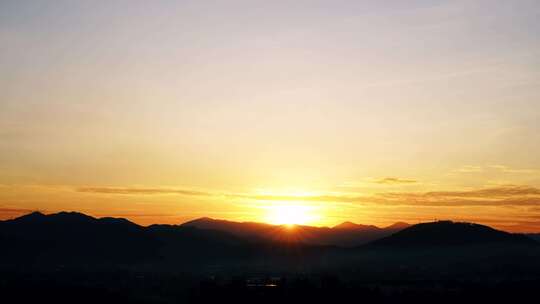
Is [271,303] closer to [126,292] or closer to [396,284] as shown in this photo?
[126,292]

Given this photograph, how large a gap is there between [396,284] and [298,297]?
63.2m

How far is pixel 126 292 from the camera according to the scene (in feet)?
519

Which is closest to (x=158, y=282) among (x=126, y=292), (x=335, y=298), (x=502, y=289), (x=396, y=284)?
(x=126, y=292)

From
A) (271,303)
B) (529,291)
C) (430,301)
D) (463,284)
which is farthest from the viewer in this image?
(463,284)

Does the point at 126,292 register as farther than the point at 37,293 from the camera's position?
Yes

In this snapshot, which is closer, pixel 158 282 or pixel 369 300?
pixel 369 300

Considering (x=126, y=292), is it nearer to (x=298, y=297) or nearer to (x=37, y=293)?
(x=37, y=293)

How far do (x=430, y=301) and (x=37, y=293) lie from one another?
3050 inches

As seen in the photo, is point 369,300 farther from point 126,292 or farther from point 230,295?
point 126,292

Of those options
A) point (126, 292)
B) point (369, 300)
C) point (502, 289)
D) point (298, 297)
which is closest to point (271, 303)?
point (298, 297)

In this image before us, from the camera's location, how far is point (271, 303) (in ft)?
412

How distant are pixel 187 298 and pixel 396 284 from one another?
65733 millimetres

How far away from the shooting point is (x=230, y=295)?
13262 centimetres

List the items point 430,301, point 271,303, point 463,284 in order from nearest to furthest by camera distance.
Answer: point 271,303 < point 430,301 < point 463,284
